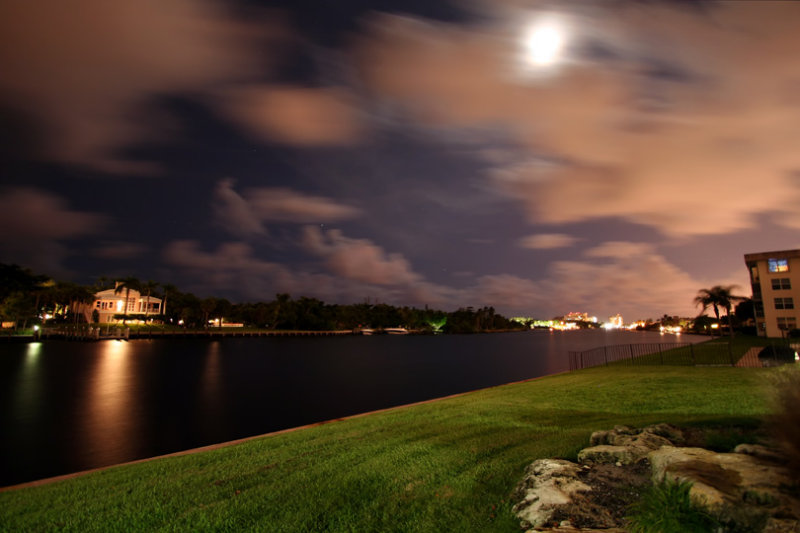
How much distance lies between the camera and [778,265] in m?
53.9

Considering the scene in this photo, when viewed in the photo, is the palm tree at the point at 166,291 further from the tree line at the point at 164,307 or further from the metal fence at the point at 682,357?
the metal fence at the point at 682,357

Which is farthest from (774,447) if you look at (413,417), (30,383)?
(30,383)

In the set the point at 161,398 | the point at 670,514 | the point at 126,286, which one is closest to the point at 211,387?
the point at 161,398

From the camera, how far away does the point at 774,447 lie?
493cm

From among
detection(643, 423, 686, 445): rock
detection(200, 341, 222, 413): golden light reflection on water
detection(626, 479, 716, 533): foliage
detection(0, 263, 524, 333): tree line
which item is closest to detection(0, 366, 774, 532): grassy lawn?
detection(643, 423, 686, 445): rock

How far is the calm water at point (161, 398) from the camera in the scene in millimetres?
19344

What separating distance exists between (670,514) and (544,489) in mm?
1549

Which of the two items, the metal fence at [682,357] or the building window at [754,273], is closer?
the metal fence at [682,357]

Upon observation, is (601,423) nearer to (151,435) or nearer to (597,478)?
(597,478)

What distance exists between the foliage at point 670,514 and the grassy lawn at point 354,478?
138 cm

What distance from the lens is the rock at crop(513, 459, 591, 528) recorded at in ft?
16.0

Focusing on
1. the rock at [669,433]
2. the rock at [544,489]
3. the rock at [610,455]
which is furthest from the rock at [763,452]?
the rock at [544,489]

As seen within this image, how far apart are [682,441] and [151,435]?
76.5 feet

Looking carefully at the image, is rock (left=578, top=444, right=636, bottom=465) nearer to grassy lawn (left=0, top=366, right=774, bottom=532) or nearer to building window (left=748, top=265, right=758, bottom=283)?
grassy lawn (left=0, top=366, right=774, bottom=532)
